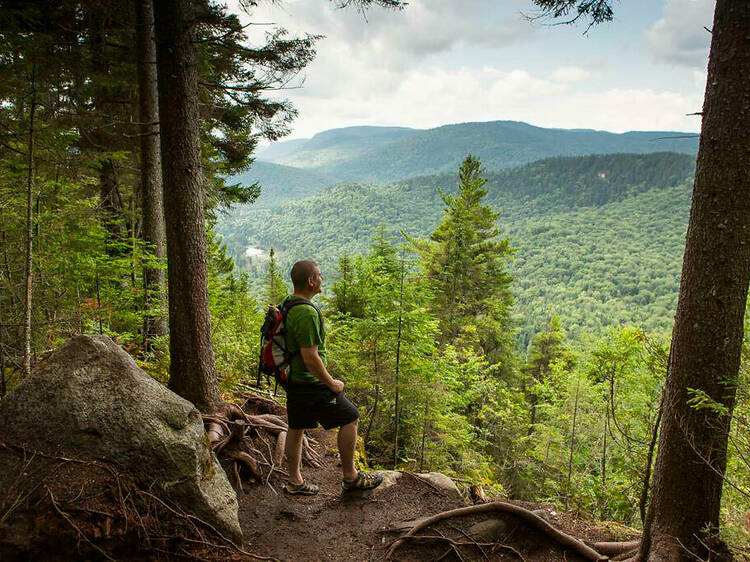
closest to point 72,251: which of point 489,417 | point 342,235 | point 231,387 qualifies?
point 231,387

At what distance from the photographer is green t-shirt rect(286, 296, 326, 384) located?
135 inches

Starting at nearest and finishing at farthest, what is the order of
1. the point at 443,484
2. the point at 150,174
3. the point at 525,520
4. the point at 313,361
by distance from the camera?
1. the point at 313,361
2. the point at 525,520
3. the point at 443,484
4. the point at 150,174

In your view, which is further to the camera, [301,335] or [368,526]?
[368,526]

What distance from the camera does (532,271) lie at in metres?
131

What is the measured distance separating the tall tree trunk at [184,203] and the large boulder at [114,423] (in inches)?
62.6

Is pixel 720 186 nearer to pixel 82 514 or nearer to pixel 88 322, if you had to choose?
pixel 82 514

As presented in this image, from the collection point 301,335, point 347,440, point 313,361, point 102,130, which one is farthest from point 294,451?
point 102,130

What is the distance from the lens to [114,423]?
2.65 metres

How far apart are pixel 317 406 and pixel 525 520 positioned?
2.00m

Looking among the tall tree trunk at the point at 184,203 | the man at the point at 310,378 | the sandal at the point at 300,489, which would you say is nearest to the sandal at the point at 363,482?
the man at the point at 310,378

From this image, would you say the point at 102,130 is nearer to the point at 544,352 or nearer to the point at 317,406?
the point at 317,406

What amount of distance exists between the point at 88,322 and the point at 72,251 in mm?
954

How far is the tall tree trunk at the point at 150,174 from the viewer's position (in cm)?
674

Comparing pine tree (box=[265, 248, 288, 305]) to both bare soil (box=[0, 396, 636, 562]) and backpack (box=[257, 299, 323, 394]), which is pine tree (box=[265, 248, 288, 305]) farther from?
backpack (box=[257, 299, 323, 394])
